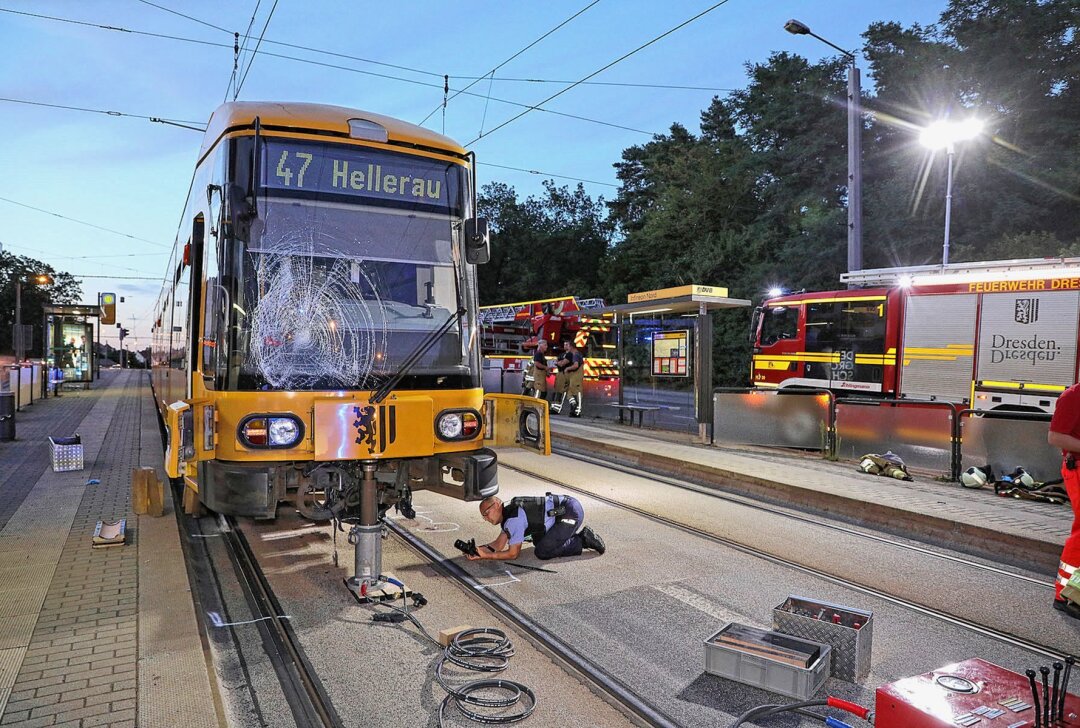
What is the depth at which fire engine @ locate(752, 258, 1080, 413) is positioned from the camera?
12617 millimetres

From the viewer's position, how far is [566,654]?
15.5 ft

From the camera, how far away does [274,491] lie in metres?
5.31

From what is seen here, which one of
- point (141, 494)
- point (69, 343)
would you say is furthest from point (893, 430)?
point (69, 343)

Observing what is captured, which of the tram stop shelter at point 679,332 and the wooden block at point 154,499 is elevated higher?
the tram stop shelter at point 679,332

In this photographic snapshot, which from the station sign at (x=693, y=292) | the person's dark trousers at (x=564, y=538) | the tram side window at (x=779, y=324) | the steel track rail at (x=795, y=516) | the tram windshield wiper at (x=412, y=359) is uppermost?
the station sign at (x=693, y=292)

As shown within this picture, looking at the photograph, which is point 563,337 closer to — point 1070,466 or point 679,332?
point 679,332

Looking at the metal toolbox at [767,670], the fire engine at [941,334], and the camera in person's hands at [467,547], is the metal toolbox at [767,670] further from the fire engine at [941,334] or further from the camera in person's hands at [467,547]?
the fire engine at [941,334]

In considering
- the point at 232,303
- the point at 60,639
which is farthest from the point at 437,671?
the point at 232,303

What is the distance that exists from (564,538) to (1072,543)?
3.99 meters

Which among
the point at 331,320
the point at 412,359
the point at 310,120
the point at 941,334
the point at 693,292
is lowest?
the point at 412,359

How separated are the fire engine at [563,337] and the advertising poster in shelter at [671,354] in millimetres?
1581

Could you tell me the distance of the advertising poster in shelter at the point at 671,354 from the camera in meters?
17.2

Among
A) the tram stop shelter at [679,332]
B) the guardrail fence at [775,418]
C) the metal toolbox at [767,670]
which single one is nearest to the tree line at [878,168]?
the tram stop shelter at [679,332]

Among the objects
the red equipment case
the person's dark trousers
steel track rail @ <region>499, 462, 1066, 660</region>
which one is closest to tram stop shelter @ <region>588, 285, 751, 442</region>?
steel track rail @ <region>499, 462, 1066, 660</region>
